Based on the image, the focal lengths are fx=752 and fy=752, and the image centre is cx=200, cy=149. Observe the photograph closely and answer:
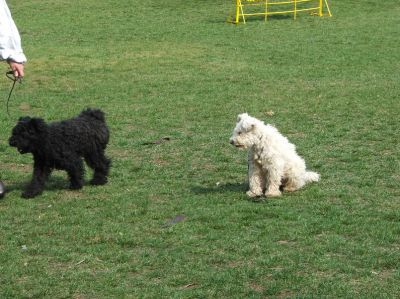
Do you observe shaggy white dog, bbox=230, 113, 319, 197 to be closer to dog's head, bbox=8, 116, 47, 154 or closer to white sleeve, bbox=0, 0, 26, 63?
dog's head, bbox=8, 116, 47, 154

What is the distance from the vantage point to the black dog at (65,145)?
8.03m

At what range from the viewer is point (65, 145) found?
817 cm

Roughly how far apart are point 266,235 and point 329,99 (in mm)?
6568

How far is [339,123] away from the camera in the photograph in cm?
1118

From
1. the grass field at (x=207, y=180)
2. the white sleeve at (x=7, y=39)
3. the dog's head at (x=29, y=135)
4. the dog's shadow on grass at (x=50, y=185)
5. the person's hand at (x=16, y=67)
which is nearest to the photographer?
the grass field at (x=207, y=180)

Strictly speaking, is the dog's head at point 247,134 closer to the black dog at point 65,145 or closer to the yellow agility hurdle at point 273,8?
the black dog at point 65,145

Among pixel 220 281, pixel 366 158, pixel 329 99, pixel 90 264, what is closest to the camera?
pixel 220 281

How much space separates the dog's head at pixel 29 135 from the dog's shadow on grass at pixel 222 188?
176 centimetres

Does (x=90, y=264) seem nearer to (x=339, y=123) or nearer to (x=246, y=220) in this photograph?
(x=246, y=220)

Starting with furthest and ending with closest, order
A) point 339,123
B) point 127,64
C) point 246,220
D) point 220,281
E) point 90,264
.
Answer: point 127,64, point 339,123, point 246,220, point 90,264, point 220,281

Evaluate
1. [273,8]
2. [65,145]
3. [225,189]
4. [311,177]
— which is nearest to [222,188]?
[225,189]

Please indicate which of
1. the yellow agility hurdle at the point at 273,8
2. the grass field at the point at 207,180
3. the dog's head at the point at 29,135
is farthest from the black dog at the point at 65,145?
the yellow agility hurdle at the point at 273,8

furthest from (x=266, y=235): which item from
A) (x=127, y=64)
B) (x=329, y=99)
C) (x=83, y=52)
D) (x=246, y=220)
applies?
(x=83, y=52)

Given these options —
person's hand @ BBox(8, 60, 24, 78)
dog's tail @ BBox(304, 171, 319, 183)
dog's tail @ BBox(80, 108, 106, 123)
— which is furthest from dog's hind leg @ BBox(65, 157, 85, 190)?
dog's tail @ BBox(304, 171, 319, 183)
